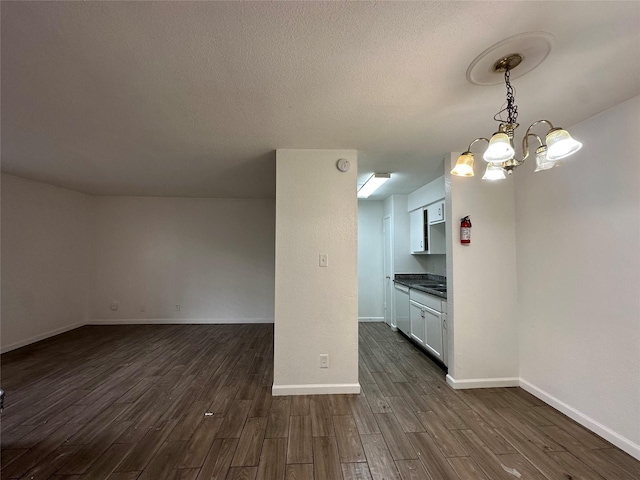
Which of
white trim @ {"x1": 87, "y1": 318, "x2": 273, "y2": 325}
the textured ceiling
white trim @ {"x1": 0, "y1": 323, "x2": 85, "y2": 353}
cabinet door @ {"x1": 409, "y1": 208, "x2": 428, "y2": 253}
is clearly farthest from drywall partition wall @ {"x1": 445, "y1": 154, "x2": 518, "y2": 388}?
white trim @ {"x1": 0, "y1": 323, "x2": 85, "y2": 353}

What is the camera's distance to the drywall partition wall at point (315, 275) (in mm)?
2559

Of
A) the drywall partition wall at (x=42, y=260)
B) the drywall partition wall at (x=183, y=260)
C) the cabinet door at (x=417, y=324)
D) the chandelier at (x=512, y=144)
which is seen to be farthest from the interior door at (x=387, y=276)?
the drywall partition wall at (x=42, y=260)

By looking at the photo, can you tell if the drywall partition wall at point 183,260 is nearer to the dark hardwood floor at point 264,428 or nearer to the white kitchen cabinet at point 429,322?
the dark hardwood floor at point 264,428

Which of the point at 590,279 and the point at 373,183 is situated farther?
the point at 373,183

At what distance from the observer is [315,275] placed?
2.59m

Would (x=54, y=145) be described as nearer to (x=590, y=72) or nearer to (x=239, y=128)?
(x=239, y=128)

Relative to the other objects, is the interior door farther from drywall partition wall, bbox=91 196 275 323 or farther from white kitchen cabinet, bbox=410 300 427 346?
drywall partition wall, bbox=91 196 275 323

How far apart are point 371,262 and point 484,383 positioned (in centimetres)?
283

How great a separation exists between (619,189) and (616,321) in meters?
0.93

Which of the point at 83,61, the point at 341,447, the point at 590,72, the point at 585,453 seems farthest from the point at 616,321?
the point at 83,61

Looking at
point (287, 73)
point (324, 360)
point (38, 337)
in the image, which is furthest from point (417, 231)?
point (38, 337)

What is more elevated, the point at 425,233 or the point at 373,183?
the point at 373,183

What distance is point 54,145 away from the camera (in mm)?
2602

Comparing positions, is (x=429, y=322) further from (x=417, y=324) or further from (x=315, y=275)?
(x=315, y=275)
